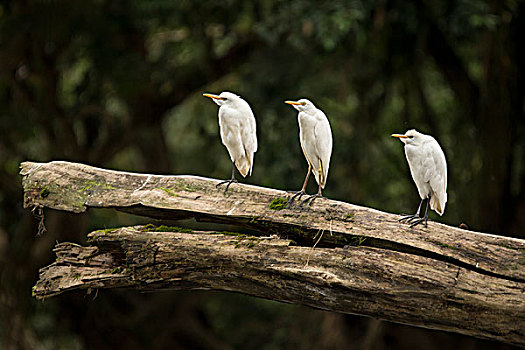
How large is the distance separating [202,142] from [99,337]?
2513mm

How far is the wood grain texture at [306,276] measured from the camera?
2.37 m

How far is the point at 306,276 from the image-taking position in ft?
7.83

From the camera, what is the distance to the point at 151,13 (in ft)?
17.6

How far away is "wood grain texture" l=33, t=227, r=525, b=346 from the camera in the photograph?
237 cm

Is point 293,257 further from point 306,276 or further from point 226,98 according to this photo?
point 226,98

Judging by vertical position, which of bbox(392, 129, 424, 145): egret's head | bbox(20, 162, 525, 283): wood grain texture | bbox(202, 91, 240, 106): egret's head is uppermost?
bbox(202, 91, 240, 106): egret's head

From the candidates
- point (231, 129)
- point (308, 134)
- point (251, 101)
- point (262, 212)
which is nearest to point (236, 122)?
point (231, 129)

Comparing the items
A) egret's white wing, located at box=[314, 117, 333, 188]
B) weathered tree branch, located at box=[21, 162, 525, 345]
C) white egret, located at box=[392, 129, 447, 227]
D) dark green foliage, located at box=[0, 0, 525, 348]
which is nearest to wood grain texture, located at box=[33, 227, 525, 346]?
weathered tree branch, located at box=[21, 162, 525, 345]

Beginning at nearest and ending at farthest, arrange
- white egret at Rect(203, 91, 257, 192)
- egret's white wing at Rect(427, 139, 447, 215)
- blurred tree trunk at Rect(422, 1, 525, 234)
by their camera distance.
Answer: egret's white wing at Rect(427, 139, 447, 215) < white egret at Rect(203, 91, 257, 192) < blurred tree trunk at Rect(422, 1, 525, 234)

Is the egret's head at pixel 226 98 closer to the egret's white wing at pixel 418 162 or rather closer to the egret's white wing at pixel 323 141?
the egret's white wing at pixel 323 141

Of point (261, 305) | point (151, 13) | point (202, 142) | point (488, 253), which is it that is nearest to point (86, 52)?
point (151, 13)

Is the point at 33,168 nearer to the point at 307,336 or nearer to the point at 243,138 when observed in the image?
the point at 243,138

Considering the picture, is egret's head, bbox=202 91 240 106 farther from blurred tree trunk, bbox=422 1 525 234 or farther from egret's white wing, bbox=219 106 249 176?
blurred tree trunk, bbox=422 1 525 234

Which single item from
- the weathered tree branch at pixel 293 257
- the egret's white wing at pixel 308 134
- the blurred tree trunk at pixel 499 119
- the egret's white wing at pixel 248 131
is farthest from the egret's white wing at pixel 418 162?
the blurred tree trunk at pixel 499 119
